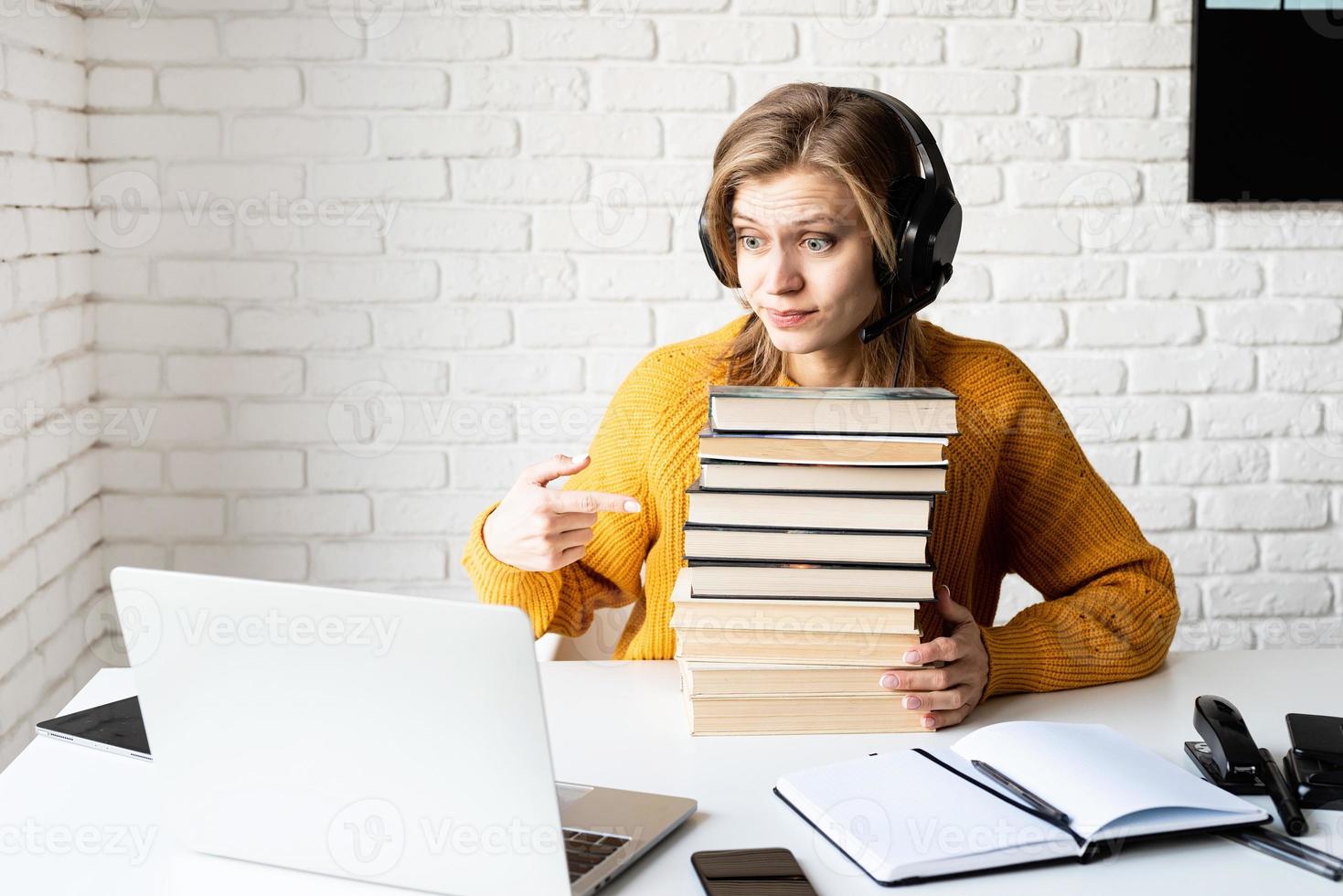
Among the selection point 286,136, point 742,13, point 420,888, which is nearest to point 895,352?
point 420,888

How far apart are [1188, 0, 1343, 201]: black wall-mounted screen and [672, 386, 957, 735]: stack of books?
57.8 inches

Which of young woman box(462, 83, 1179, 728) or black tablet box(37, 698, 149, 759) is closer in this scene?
Result: black tablet box(37, 698, 149, 759)

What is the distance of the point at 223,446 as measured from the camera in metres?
2.18

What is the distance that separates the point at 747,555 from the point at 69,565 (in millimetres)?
1445

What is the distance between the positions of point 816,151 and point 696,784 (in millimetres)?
631

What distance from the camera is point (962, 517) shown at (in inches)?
53.6

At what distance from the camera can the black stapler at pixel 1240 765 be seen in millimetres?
896

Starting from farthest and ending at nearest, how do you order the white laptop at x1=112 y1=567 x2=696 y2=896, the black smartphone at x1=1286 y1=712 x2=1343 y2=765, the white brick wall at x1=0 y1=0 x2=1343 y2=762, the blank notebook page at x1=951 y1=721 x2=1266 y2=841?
the white brick wall at x1=0 y1=0 x2=1343 y2=762 < the black smartphone at x1=1286 y1=712 x2=1343 y2=765 < the blank notebook page at x1=951 y1=721 x2=1266 y2=841 < the white laptop at x1=112 y1=567 x2=696 y2=896

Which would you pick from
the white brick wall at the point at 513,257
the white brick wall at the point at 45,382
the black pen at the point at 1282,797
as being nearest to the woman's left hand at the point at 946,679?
the black pen at the point at 1282,797

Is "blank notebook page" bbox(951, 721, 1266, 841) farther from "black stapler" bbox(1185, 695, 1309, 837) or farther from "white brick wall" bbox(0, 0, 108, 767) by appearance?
"white brick wall" bbox(0, 0, 108, 767)

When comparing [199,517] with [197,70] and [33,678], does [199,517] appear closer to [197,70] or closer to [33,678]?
[33,678]

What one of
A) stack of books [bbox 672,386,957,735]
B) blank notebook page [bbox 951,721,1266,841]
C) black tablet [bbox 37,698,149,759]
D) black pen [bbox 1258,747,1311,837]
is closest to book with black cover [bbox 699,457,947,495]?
stack of books [bbox 672,386,957,735]

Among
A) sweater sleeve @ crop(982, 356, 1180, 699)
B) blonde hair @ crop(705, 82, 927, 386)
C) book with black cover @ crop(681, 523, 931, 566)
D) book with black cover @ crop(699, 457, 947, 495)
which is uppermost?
blonde hair @ crop(705, 82, 927, 386)

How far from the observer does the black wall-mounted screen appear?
85.4 inches
